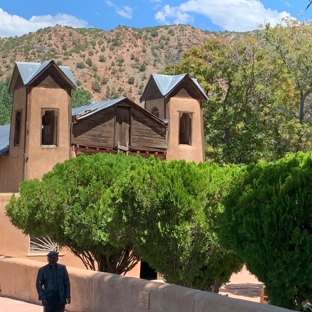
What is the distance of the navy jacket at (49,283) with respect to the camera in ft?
32.2

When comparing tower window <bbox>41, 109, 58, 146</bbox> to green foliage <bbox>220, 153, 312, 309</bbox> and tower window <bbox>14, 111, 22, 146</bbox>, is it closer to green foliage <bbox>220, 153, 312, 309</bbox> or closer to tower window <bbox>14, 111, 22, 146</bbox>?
tower window <bbox>14, 111, 22, 146</bbox>

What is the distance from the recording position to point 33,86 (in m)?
24.5

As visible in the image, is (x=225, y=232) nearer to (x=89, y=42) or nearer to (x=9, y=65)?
(x=9, y=65)

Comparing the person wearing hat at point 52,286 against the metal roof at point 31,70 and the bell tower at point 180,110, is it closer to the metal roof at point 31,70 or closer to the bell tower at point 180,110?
the metal roof at point 31,70

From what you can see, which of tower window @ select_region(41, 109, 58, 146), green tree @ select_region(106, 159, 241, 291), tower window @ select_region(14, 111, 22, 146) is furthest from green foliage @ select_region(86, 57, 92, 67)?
green tree @ select_region(106, 159, 241, 291)

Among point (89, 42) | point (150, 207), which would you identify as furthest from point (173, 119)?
point (89, 42)

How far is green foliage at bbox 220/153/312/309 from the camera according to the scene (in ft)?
28.7

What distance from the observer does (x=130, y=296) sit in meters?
11.3

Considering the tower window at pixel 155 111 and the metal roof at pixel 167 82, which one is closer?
the metal roof at pixel 167 82

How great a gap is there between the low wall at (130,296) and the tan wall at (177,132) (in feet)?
44.1

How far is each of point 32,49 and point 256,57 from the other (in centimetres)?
6353

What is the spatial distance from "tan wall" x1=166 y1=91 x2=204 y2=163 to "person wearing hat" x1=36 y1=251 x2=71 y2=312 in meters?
17.9

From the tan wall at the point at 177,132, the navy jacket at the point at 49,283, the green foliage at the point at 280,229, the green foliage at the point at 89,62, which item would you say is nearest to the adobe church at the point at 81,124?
the tan wall at the point at 177,132

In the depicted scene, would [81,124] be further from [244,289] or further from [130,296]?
[130,296]
